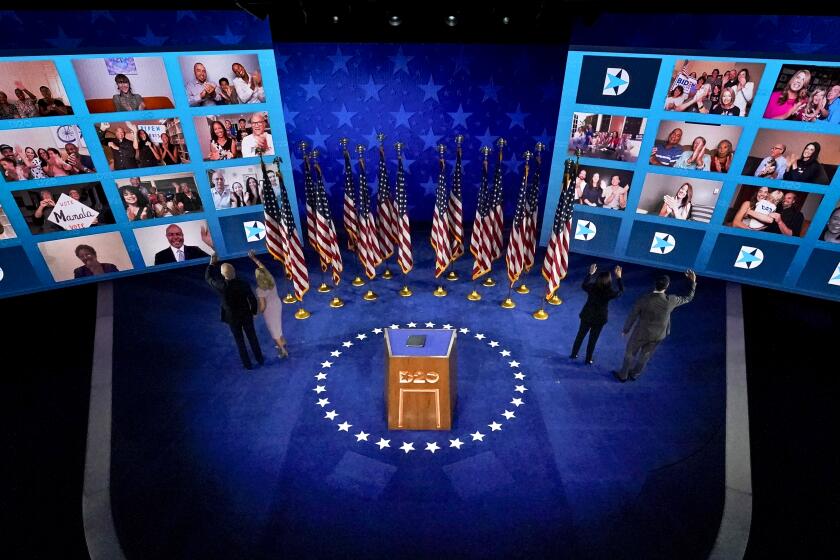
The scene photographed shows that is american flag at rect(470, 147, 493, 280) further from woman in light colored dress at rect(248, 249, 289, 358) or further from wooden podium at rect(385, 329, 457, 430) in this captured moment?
woman in light colored dress at rect(248, 249, 289, 358)

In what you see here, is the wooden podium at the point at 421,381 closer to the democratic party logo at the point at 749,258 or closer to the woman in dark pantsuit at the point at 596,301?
the woman in dark pantsuit at the point at 596,301

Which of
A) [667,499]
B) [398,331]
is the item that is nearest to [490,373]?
[398,331]

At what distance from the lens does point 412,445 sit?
6.29 m

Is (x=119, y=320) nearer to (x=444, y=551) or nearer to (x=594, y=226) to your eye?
(x=444, y=551)

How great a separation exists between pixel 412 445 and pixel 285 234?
4.05 meters

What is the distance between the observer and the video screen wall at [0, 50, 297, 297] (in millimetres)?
8289

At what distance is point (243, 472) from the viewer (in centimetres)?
599

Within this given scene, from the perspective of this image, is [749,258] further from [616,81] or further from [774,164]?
[616,81]

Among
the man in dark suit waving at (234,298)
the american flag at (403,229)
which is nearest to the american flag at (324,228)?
the american flag at (403,229)

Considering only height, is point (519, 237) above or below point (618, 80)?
below

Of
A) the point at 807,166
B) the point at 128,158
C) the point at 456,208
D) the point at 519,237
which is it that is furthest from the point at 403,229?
the point at 807,166

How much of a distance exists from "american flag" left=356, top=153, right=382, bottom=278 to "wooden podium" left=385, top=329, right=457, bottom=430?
9.21 feet

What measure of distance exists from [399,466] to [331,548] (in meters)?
1.21

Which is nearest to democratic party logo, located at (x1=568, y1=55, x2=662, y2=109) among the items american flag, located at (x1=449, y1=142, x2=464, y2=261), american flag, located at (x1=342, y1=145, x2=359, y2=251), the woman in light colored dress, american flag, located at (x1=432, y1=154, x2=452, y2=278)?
american flag, located at (x1=449, y1=142, x2=464, y2=261)
